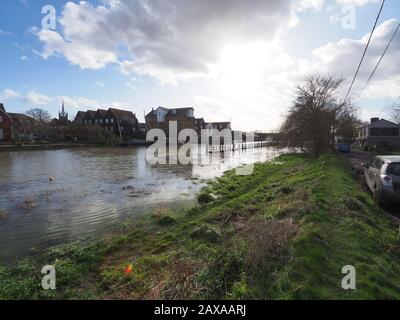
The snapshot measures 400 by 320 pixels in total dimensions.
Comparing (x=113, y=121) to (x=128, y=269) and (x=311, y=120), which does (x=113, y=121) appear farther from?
(x=128, y=269)

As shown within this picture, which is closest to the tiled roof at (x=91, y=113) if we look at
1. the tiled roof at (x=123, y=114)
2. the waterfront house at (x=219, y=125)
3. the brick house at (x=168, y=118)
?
the tiled roof at (x=123, y=114)

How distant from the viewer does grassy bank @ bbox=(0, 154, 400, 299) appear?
150 inches

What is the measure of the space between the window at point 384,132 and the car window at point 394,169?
186 feet

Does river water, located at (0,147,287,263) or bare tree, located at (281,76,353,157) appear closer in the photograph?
river water, located at (0,147,287,263)

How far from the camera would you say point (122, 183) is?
16.3m

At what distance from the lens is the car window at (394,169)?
8203 millimetres

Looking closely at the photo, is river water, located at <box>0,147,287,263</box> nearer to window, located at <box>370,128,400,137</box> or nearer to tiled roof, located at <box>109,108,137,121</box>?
window, located at <box>370,128,400,137</box>

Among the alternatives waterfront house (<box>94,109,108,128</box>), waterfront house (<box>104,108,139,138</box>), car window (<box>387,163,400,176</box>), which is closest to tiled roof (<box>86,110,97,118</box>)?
waterfront house (<box>94,109,108,128</box>)

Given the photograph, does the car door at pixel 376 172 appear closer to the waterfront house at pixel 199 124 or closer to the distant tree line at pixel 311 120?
the distant tree line at pixel 311 120

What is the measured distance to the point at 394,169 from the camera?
8289 mm

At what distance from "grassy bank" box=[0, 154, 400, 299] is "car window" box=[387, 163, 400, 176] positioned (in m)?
1.42

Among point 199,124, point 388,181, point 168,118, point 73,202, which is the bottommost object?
point 73,202

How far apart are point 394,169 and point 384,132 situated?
57239mm

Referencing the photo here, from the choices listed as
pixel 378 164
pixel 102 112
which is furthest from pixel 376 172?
pixel 102 112
